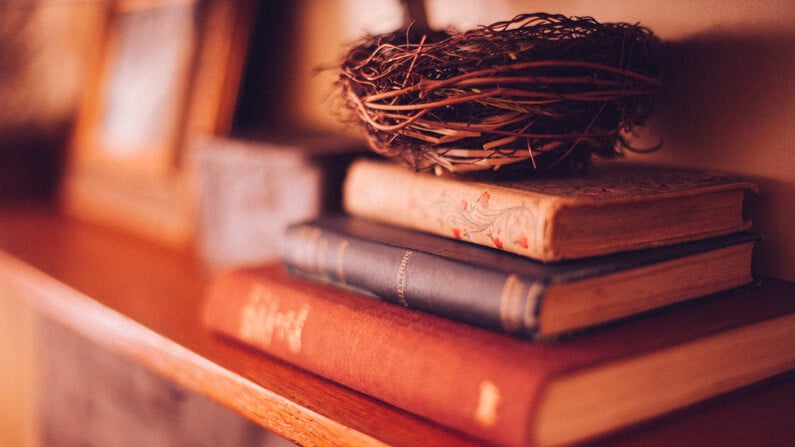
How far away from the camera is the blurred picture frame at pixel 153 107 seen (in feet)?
3.15

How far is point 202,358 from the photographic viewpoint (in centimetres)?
57

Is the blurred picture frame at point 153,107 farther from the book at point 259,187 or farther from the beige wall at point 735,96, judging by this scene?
the beige wall at point 735,96

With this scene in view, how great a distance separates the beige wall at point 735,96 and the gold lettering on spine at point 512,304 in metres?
0.28

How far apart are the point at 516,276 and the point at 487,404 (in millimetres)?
→ 78

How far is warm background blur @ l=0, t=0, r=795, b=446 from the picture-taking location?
0.56 meters

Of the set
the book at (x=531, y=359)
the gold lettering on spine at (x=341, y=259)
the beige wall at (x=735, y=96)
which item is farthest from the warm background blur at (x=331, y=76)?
the gold lettering on spine at (x=341, y=259)

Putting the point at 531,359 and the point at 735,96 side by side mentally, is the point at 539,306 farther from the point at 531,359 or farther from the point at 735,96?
the point at 735,96

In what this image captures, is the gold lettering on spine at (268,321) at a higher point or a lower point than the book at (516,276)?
lower

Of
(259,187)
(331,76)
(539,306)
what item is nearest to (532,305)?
(539,306)

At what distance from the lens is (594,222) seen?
1.46 feet

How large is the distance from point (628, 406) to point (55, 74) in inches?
57.4

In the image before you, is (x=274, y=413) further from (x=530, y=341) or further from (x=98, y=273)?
(x=98, y=273)

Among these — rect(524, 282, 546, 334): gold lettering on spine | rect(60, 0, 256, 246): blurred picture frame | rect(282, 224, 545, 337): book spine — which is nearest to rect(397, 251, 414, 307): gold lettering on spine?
rect(282, 224, 545, 337): book spine

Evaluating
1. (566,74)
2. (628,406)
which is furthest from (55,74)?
(628,406)
